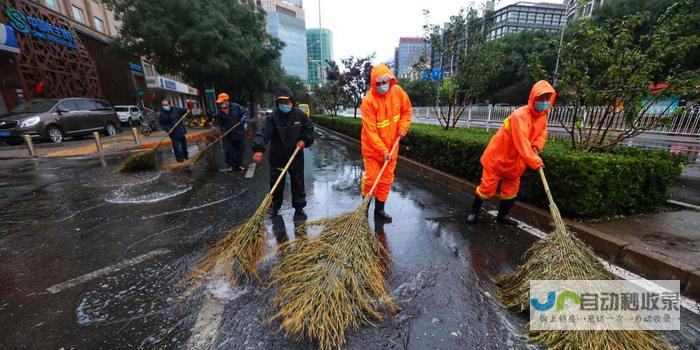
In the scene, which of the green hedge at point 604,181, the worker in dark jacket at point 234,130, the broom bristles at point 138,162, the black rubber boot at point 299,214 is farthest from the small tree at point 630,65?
the broom bristles at point 138,162

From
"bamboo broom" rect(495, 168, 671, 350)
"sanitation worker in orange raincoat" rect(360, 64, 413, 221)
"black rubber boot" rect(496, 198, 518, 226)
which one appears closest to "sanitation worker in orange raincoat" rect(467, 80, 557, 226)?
"black rubber boot" rect(496, 198, 518, 226)

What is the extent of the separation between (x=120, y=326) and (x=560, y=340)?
2.87 metres

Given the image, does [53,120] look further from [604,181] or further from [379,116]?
[604,181]

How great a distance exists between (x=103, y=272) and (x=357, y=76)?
14668 millimetres

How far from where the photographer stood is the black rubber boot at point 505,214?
3.42 metres

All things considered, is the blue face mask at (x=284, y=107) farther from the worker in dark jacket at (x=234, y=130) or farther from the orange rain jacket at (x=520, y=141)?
the worker in dark jacket at (x=234, y=130)

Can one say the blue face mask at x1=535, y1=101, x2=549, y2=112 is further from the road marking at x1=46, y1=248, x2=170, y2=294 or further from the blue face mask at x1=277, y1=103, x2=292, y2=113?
the road marking at x1=46, y1=248, x2=170, y2=294

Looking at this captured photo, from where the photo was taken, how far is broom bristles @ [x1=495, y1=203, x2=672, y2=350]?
156 cm

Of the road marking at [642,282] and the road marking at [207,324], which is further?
the road marking at [642,282]

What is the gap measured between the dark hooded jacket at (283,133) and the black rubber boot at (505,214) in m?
2.64

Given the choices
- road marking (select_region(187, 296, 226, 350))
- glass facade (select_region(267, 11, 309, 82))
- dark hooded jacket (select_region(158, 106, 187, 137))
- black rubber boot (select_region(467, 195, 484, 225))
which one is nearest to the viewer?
road marking (select_region(187, 296, 226, 350))

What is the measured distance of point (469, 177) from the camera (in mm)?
4949

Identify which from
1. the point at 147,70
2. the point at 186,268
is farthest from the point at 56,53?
the point at 186,268

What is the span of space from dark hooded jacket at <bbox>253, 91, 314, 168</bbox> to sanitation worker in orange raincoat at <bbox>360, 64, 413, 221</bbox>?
858mm
